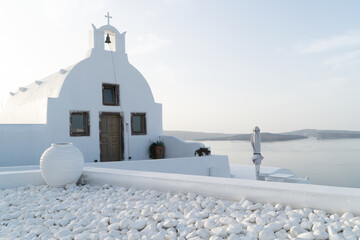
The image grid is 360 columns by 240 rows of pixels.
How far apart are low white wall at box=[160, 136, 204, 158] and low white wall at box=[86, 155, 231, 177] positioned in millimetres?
872

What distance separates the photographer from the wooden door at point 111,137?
11.6 m

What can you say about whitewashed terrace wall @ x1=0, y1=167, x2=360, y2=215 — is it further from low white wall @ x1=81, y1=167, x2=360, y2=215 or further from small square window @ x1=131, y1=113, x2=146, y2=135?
small square window @ x1=131, y1=113, x2=146, y2=135

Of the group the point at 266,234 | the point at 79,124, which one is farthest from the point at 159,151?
the point at 266,234

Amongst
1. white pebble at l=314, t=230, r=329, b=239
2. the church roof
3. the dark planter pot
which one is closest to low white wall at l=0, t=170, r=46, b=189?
white pebble at l=314, t=230, r=329, b=239

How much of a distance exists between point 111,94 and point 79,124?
5.96ft

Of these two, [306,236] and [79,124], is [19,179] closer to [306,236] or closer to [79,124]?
[306,236]

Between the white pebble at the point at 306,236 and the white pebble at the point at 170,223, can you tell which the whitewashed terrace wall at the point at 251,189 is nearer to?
the white pebble at the point at 306,236

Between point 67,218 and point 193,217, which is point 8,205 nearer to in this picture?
point 67,218

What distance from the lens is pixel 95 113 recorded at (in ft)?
37.2

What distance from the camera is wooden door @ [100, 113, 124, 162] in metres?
11.6

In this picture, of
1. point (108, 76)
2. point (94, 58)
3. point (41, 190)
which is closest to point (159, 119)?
point (108, 76)

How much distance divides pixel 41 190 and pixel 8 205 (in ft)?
2.95

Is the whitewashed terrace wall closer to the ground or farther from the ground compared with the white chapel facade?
closer to the ground

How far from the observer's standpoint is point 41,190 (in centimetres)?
522
